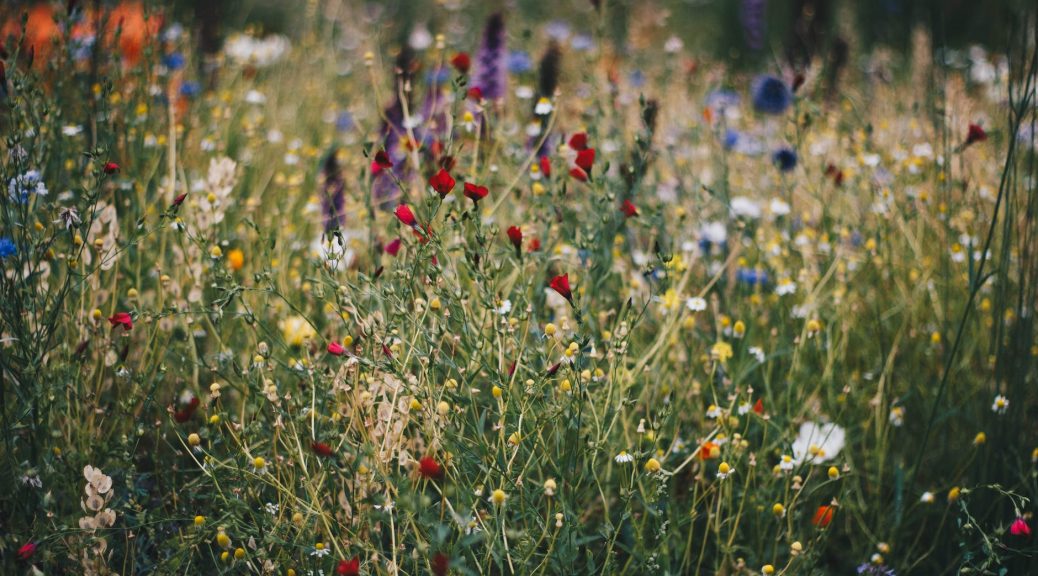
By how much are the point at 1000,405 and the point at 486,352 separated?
1.11 metres

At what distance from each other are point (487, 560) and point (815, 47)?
3.48 meters

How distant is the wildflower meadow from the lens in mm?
1416

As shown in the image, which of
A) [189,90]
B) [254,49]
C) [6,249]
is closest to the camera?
[6,249]

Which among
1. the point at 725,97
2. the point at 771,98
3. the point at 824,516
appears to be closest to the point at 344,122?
the point at 725,97

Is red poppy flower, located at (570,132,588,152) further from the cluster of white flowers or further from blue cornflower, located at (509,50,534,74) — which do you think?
the cluster of white flowers

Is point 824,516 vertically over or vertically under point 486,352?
under

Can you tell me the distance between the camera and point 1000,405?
68.4 inches

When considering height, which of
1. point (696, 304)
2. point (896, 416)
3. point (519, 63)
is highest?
point (519, 63)

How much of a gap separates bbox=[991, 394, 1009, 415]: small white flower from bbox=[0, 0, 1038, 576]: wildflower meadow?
0.6 inches

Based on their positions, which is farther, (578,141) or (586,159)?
(578,141)

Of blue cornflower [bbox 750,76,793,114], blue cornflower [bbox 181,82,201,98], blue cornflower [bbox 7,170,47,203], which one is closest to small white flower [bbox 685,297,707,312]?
blue cornflower [bbox 7,170,47,203]

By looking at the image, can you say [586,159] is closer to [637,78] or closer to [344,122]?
[344,122]

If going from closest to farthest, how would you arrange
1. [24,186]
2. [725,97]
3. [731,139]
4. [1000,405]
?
[24,186] < [1000,405] < [731,139] < [725,97]

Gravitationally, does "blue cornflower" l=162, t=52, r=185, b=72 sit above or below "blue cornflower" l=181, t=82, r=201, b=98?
above
